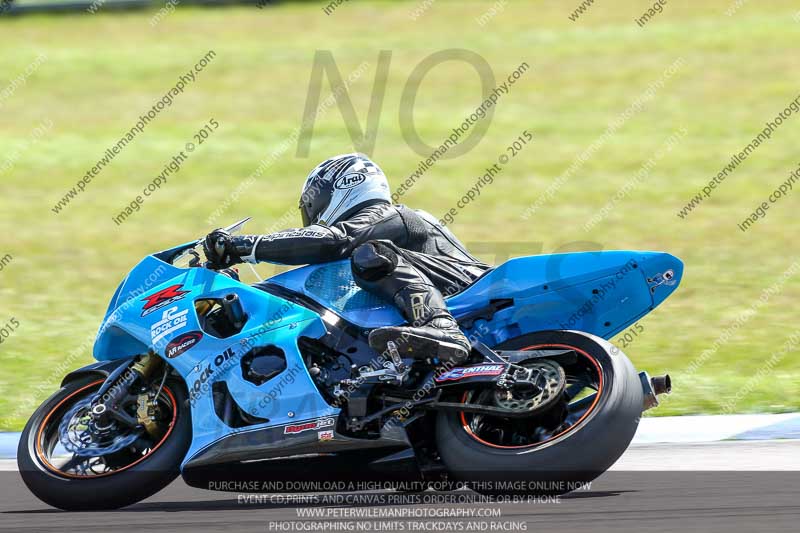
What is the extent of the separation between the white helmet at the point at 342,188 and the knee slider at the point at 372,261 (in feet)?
1.52

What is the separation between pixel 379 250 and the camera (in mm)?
6180

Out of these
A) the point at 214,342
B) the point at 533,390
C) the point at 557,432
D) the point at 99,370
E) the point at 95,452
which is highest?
the point at 533,390

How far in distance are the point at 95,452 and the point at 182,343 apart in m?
0.68

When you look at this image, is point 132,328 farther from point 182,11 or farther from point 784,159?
point 182,11

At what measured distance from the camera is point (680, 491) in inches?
232

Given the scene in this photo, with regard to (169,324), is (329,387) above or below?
above

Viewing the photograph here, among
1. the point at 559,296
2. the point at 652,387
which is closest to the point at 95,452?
the point at 559,296

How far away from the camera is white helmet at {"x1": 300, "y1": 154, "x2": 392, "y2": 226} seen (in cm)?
659

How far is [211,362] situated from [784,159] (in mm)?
12770

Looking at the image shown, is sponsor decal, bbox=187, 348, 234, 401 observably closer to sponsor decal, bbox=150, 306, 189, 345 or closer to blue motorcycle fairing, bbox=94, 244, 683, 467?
blue motorcycle fairing, bbox=94, 244, 683, 467

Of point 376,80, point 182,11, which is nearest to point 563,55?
point 376,80

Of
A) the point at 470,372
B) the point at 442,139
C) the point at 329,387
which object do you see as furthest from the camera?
the point at 442,139

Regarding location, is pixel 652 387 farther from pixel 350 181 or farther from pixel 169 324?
pixel 169 324

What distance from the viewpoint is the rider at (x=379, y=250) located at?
5.98 metres
